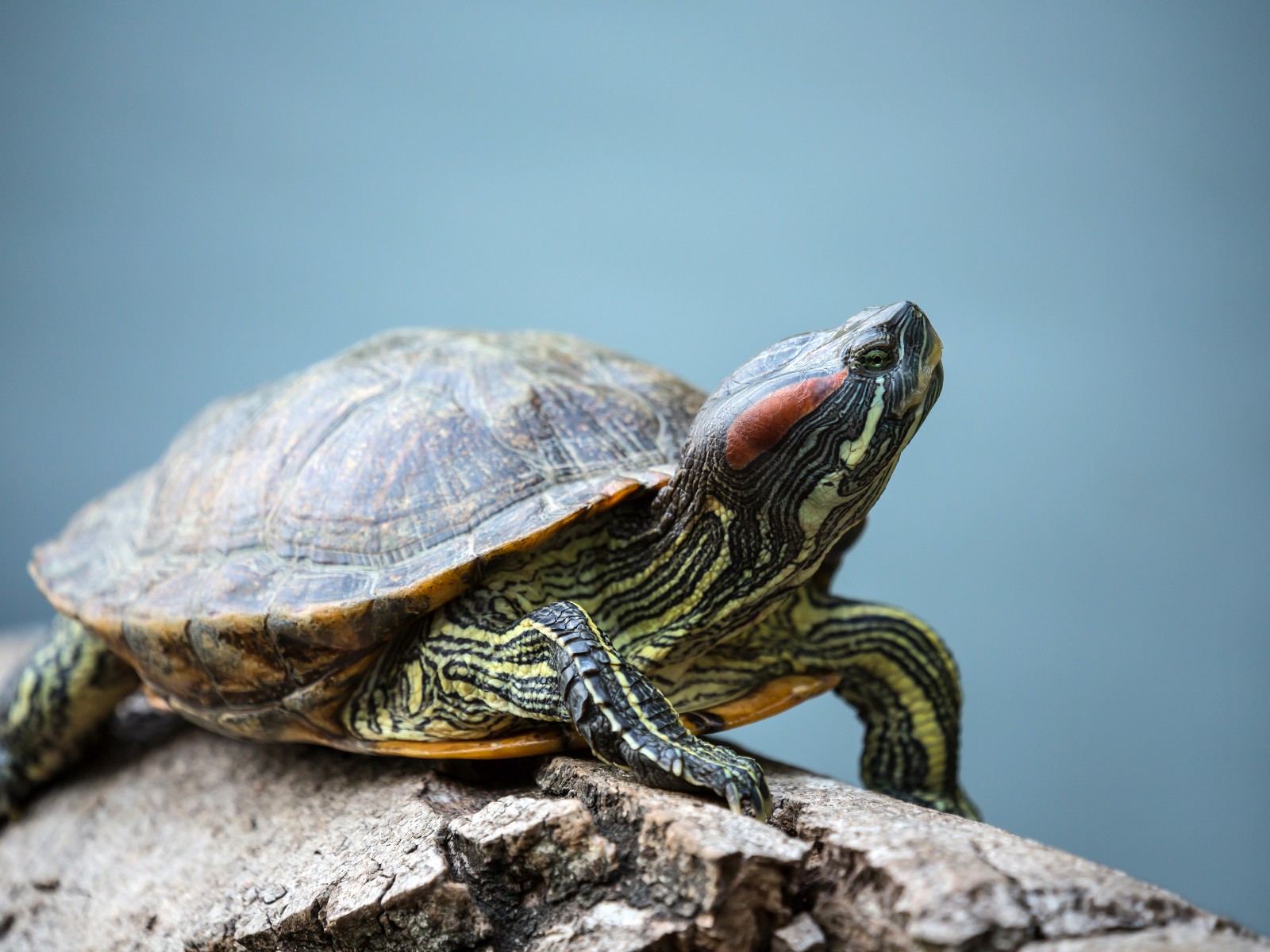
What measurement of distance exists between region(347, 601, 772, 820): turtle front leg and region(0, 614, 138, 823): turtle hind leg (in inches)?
55.1

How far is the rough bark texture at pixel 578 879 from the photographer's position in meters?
1.59

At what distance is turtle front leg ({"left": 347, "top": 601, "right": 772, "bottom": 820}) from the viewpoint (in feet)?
6.33

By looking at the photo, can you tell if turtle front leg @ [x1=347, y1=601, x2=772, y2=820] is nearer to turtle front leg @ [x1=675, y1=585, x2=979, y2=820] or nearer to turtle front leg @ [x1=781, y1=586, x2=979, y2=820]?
turtle front leg @ [x1=675, y1=585, x2=979, y2=820]

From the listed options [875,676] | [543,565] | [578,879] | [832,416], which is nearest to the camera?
[578,879]

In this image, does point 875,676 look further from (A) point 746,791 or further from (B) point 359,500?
(B) point 359,500

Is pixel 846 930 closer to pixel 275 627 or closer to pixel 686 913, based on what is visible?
pixel 686 913

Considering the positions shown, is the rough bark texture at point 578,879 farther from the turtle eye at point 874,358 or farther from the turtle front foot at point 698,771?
the turtle eye at point 874,358

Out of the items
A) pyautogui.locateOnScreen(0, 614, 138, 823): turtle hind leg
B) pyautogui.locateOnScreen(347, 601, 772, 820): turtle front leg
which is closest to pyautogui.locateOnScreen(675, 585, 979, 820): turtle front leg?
pyautogui.locateOnScreen(347, 601, 772, 820): turtle front leg

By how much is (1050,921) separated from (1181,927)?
24 centimetres

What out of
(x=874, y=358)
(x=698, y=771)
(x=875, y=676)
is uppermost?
(x=874, y=358)

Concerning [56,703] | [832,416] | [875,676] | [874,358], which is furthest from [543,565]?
[56,703]

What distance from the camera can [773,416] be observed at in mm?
2027

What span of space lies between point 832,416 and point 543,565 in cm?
86

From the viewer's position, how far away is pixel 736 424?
6.80ft
